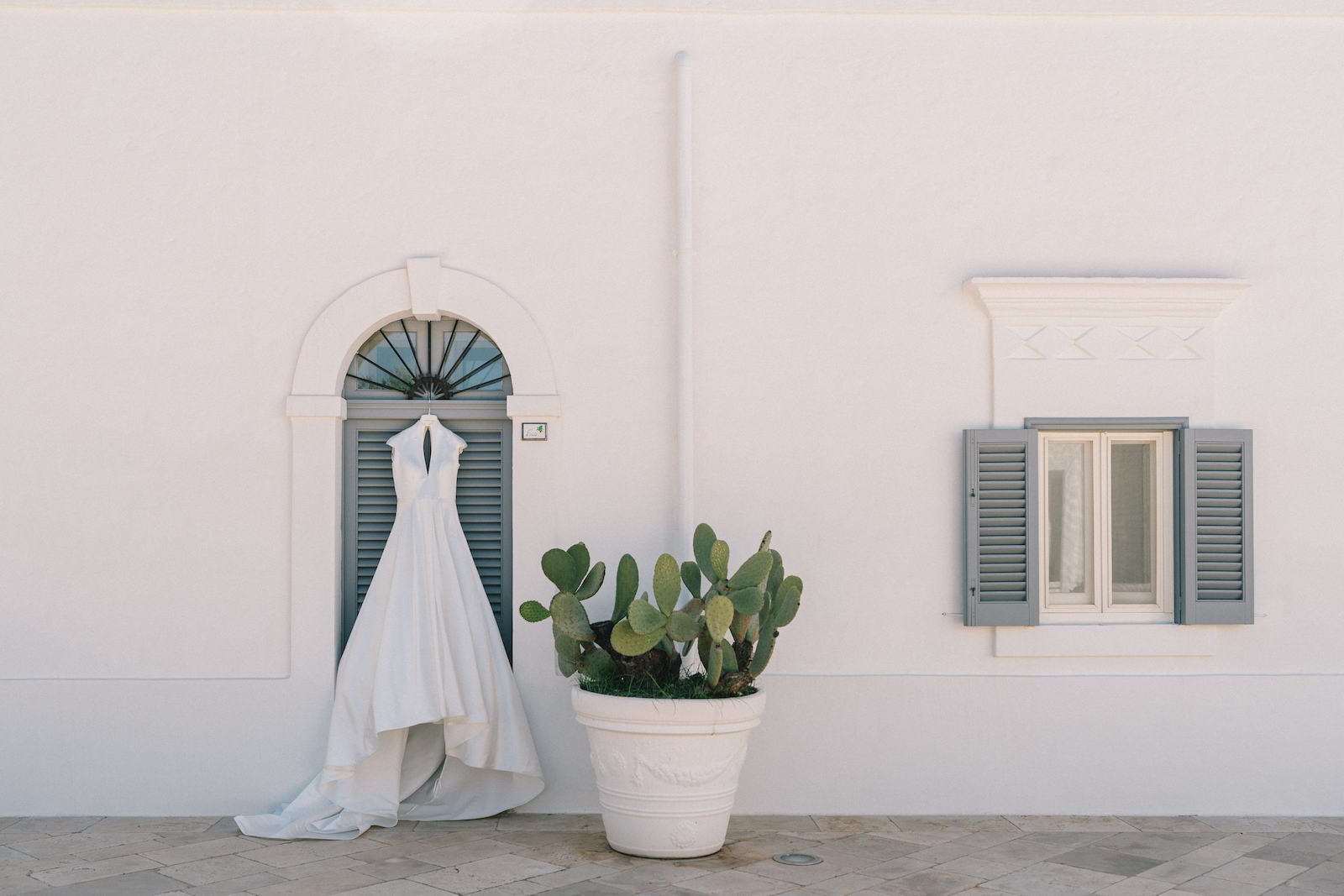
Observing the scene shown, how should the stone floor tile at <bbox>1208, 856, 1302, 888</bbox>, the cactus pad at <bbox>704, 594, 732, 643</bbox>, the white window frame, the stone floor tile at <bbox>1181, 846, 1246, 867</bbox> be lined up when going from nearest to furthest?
1. the cactus pad at <bbox>704, 594, 732, 643</bbox>
2. the stone floor tile at <bbox>1208, 856, 1302, 888</bbox>
3. the stone floor tile at <bbox>1181, 846, 1246, 867</bbox>
4. the white window frame

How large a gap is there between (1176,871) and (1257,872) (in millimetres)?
381

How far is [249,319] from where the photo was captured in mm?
6293

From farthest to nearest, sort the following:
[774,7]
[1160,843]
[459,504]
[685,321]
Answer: [459,504], [774,7], [685,321], [1160,843]

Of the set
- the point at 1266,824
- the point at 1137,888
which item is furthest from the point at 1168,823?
the point at 1137,888

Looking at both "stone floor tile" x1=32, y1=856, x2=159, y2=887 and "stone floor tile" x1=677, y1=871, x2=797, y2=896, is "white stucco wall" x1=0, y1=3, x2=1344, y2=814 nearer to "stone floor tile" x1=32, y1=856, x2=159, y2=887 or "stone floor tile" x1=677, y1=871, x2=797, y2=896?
"stone floor tile" x1=32, y1=856, x2=159, y2=887

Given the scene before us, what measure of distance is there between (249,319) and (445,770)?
2.72 m

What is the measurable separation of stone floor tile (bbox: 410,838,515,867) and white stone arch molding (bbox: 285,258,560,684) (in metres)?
1.25

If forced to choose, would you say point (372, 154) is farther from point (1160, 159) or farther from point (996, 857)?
point (996, 857)

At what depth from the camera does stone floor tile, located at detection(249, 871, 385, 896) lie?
192 inches

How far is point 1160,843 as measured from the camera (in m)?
5.74

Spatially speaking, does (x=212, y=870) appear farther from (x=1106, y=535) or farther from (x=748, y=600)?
(x=1106, y=535)

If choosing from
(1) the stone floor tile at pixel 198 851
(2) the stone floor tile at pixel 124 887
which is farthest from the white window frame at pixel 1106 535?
(2) the stone floor tile at pixel 124 887

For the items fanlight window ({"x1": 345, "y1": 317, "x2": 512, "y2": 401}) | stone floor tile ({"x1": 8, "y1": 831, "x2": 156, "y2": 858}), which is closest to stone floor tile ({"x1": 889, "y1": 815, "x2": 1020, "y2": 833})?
fanlight window ({"x1": 345, "y1": 317, "x2": 512, "y2": 401})

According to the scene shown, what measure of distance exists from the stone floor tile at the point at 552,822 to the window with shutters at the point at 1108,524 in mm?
2345
